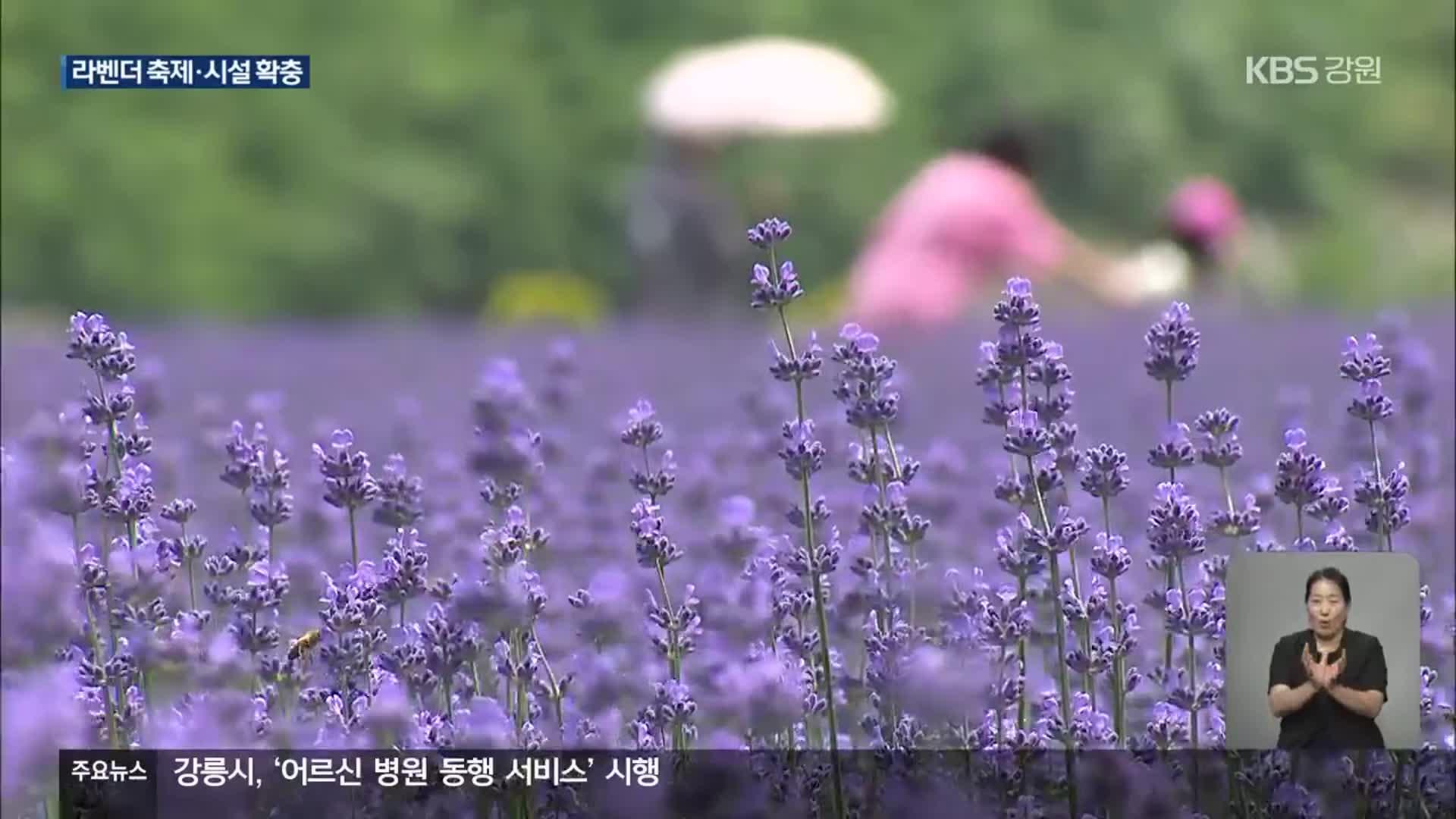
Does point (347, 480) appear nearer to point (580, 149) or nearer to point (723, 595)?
point (723, 595)

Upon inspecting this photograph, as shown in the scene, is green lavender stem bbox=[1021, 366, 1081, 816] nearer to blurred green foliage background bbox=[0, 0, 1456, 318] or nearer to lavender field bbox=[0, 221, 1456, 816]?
lavender field bbox=[0, 221, 1456, 816]

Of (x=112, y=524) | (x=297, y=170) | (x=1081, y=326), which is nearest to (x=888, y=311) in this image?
(x=1081, y=326)

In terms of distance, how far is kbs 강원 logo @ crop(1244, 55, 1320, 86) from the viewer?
6.64 feet

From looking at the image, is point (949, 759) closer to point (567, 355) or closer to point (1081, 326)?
point (567, 355)

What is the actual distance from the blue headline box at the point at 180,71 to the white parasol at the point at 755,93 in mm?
1369

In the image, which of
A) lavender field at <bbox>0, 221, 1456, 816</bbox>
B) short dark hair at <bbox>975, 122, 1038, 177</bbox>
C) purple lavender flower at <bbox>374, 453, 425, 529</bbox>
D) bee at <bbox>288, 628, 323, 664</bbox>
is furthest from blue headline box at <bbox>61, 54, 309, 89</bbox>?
short dark hair at <bbox>975, 122, 1038, 177</bbox>

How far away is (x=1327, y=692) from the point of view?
171 centimetres

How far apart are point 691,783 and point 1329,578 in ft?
1.93

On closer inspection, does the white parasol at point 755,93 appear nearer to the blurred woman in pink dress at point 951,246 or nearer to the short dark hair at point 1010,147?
the blurred woman in pink dress at point 951,246

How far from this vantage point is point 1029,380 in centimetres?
171

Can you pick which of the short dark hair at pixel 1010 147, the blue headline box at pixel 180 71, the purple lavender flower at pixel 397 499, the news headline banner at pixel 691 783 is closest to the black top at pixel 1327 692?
the news headline banner at pixel 691 783

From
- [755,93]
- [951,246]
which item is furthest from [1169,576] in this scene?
[755,93]

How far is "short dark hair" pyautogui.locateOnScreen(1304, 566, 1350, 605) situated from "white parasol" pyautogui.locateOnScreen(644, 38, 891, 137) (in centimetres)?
167

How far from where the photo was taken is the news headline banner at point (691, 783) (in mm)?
1690
